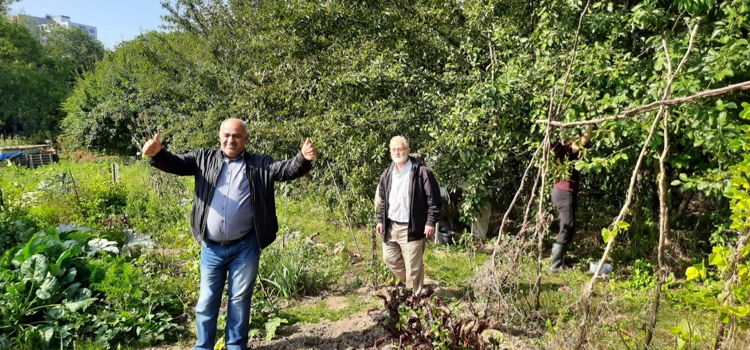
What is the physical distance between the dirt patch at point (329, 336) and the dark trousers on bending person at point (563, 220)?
8.29 feet

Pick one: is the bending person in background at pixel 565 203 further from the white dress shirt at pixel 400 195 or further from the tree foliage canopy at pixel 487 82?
the white dress shirt at pixel 400 195

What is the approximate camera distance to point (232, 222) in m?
3.12

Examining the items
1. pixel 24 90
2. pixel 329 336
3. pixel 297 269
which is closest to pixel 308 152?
pixel 329 336

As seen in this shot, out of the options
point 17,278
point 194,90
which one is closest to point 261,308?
point 17,278

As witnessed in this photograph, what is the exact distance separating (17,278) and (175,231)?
2.70m

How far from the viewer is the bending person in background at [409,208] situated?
3865mm

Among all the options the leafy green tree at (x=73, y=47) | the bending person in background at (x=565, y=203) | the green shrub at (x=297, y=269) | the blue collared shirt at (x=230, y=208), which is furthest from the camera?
the leafy green tree at (x=73, y=47)

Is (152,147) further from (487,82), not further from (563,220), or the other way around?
(563,220)

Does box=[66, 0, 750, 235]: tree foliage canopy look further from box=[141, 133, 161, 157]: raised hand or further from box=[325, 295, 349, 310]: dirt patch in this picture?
box=[141, 133, 161, 157]: raised hand

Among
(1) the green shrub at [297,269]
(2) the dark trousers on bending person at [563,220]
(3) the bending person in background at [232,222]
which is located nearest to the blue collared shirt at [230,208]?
(3) the bending person in background at [232,222]

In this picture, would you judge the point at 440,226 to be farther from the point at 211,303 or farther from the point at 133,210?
the point at 133,210

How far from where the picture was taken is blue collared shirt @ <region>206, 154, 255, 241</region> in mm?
3119

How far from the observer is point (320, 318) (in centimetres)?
395

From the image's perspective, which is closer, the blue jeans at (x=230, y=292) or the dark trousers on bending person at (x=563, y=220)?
the blue jeans at (x=230, y=292)
